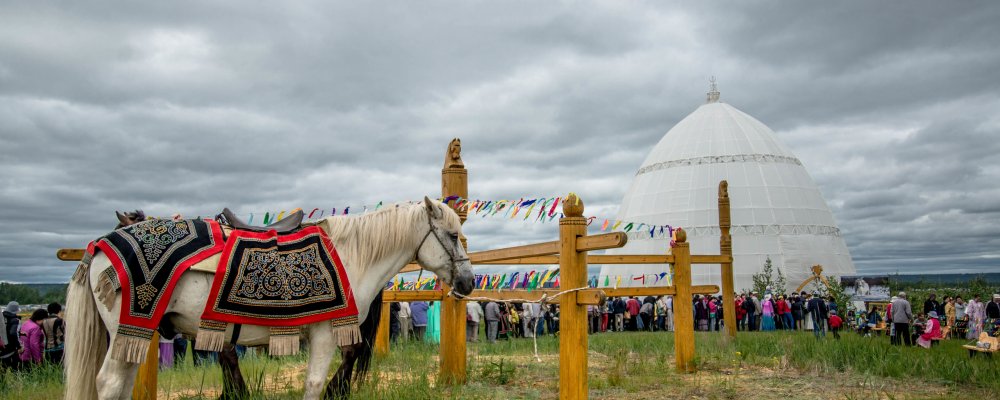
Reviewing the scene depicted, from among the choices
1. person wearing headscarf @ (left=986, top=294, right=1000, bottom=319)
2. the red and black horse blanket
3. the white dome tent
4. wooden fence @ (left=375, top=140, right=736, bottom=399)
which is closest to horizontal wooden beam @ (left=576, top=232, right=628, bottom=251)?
wooden fence @ (left=375, top=140, right=736, bottom=399)

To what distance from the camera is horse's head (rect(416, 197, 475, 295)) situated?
479 cm

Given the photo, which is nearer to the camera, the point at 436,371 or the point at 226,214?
the point at 226,214

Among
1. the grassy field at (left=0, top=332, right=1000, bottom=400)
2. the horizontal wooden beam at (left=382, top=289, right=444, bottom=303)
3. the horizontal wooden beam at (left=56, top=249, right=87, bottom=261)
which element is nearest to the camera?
the horizontal wooden beam at (left=56, top=249, right=87, bottom=261)

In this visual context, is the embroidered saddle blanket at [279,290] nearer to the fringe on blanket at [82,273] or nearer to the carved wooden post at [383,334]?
the fringe on blanket at [82,273]

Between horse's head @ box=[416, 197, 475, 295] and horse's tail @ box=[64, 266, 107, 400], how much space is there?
2.06 m

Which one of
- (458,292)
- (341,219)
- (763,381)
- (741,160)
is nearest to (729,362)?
(763,381)

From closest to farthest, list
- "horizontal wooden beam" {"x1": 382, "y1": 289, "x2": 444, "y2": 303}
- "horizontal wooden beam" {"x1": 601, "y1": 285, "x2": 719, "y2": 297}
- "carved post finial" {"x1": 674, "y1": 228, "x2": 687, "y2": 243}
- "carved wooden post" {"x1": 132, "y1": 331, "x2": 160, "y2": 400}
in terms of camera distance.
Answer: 1. "carved wooden post" {"x1": 132, "y1": 331, "x2": 160, "y2": 400}
2. "horizontal wooden beam" {"x1": 382, "y1": 289, "x2": 444, "y2": 303}
3. "horizontal wooden beam" {"x1": 601, "y1": 285, "x2": 719, "y2": 297}
4. "carved post finial" {"x1": 674, "y1": 228, "x2": 687, "y2": 243}

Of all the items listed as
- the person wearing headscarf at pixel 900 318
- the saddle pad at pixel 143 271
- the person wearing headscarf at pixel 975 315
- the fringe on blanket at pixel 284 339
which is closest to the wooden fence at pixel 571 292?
the fringe on blanket at pixel 284 339

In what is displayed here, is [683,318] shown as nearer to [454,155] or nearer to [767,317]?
[454,155]

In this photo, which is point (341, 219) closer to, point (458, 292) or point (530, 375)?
point (458, 292)

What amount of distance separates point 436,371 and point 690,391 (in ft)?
8.44

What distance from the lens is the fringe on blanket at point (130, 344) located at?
12.6 feet

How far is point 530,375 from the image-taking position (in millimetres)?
7344

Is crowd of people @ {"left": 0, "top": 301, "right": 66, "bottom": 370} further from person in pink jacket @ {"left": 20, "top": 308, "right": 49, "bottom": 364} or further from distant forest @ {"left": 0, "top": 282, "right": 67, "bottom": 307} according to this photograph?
distant forest @ {"left": 0, "top": 282, "right": 67, "bottom": 307}
